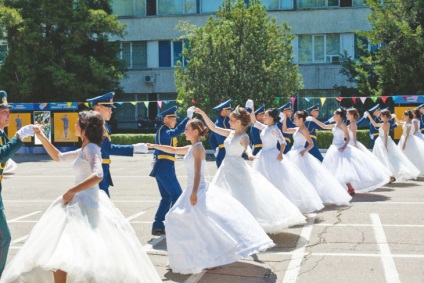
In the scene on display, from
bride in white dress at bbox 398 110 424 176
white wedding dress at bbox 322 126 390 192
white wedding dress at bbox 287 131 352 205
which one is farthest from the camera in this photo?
bride in white dress at bbox 398 110 424 176

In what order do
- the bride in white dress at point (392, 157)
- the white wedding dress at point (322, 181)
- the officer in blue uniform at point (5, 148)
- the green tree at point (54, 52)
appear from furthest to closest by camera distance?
the green tree at point (54, 52) → the bride in white dress at point (392, 157) → the white wedding dress at point (322, 181) → the officer in blue uniform at point (5, 148)

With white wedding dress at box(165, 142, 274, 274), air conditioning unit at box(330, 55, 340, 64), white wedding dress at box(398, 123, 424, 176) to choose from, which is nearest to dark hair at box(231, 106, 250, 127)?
white wedding dress at box(165, 142, 274, 274)

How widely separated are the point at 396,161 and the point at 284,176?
724 centimetres

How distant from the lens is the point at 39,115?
33.5 meters

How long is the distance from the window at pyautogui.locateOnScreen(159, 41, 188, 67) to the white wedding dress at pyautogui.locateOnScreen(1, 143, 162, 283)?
38.3 meters

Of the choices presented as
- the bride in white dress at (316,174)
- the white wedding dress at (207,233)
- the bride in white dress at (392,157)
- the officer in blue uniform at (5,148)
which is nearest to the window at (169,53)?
the bride in white dress at (392,157)

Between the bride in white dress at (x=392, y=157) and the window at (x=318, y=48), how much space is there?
24.6m

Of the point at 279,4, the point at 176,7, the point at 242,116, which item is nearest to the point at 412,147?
the point at 242,116

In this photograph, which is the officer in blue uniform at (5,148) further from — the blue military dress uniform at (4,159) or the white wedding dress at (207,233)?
the white wedding dress at (207,233)

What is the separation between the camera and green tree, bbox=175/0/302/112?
30.1 meters

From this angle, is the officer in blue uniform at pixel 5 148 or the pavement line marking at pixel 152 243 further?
the pavement line marking at pixel 152 243

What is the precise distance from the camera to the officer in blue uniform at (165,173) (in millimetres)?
9750

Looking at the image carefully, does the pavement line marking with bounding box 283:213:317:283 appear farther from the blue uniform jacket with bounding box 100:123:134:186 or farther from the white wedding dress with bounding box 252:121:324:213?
the blue uniform jacket with bounding box 100:123:134:186

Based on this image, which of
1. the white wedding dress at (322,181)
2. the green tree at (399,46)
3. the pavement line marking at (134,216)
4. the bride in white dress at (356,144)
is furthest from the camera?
the green tree at (399,46)
